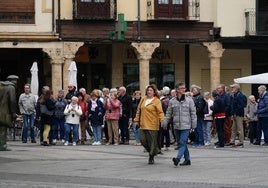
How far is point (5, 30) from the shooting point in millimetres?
33875

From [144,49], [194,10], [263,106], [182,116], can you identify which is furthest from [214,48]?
[182,116]

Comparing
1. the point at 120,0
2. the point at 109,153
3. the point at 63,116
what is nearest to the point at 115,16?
the point at 120,0

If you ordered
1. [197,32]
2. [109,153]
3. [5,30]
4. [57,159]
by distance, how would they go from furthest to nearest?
1. [197,32]
2. [5,30]
3. [109,153]
4. [57,159]

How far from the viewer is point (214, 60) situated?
121 feet

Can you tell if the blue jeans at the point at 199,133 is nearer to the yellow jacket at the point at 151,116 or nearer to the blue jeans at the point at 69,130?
the blue jeans at the point at 69,130

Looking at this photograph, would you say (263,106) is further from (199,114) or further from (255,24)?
(255,24)

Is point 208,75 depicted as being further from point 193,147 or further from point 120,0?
point 193,147

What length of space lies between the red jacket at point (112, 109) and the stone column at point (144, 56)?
1161cm

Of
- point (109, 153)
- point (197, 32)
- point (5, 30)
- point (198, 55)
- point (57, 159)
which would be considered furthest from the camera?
point (198, 55)

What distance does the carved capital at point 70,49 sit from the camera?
34750 millimetres

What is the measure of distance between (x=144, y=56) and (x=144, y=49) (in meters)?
0.35

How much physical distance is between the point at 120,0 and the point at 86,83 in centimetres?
551

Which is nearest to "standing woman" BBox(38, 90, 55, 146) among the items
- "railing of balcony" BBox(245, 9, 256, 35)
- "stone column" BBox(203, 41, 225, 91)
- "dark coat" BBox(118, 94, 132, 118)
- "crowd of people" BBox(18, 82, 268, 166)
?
"crowd of people" BBox(18, 82, 268, 166)

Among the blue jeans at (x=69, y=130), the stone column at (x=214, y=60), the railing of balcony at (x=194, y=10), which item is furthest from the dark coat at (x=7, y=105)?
the stone column at (x=214, y=60)
